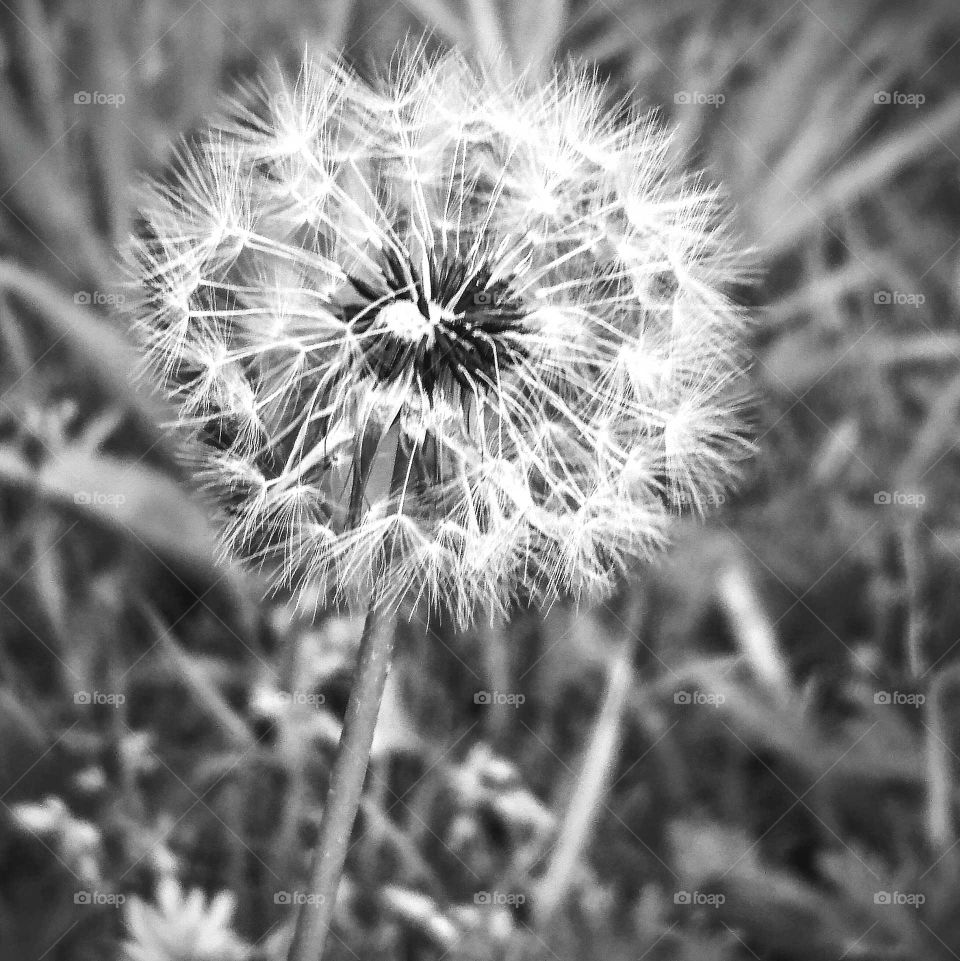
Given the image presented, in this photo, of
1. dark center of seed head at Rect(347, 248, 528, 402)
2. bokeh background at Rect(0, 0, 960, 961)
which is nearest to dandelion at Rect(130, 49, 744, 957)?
dark center of seed head at Rect(347, 248, 528, 402)

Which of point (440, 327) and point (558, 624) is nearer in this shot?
point (440, 327)

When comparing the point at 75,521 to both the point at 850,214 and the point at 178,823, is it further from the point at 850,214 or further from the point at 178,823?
the point at 850,214

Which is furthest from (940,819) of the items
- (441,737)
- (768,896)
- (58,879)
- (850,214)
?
(58,879)

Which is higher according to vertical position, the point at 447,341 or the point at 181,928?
the point at 447,341

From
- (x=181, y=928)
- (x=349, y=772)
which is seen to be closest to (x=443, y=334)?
(x=349, y=772)

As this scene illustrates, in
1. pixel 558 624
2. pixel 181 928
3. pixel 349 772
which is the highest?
pixel 558 624

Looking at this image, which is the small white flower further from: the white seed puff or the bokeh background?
the white seed puff

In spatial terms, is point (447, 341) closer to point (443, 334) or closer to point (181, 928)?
point (443, 334)
